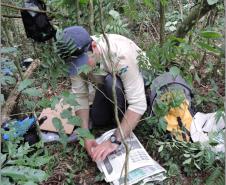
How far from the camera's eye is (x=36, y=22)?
8.08 feet

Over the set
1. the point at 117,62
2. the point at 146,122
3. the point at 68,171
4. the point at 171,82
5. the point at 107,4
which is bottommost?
the point at 68,171

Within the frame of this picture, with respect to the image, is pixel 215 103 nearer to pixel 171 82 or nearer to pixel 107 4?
pixel 171 82

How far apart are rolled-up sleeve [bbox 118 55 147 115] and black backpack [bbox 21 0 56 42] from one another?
66 cm

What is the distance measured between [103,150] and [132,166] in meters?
0.22

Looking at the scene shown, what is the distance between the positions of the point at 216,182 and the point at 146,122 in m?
0.82

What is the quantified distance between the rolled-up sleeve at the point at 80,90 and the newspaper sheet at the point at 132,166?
0.39 m

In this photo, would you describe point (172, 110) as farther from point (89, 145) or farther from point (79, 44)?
point (79, 44)

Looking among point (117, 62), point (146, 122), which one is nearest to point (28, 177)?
point (117, 62)

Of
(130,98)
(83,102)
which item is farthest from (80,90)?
(130,98)

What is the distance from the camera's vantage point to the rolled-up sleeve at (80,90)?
242 centimetres

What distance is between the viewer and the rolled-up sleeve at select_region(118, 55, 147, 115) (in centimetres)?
220

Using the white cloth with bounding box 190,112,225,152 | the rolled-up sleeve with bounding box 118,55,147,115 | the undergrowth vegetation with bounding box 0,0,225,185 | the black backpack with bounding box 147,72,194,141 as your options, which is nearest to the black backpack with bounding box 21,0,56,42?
the undergrowth vegetation with bounding box 0,0,225,185

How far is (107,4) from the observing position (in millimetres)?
2662

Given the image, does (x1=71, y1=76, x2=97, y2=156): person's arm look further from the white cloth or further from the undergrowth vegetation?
the white cloth
